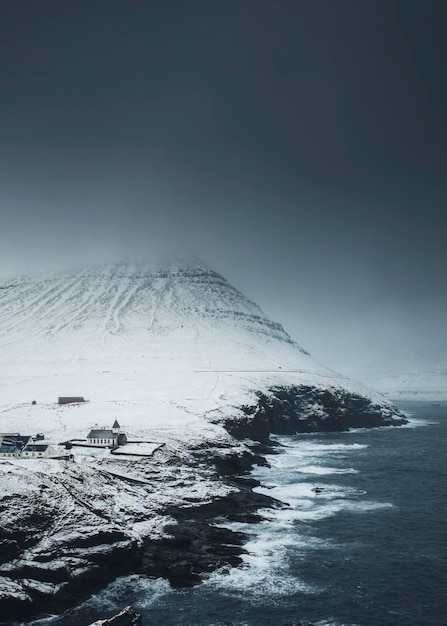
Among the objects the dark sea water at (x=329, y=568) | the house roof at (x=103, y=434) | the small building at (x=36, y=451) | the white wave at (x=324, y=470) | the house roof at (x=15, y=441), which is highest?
the house roof at (x=103, y=434)

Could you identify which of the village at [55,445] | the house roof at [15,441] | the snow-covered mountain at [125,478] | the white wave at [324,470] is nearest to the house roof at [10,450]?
the village at [55,445]

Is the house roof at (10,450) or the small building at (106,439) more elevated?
the small building at (106,439)

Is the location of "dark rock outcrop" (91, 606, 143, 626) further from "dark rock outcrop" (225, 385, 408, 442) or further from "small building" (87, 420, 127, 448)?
"dark rock outcrop" (225, 385, 408, 442)

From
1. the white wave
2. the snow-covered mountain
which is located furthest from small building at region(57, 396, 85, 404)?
the white wave

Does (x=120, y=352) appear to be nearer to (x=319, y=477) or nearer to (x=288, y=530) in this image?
(x=319, y=477)

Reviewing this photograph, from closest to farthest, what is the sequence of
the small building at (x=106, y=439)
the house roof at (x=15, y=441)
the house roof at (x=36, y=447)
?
the house roof at (x=36, y=447) → the house roof at (x=15, y=441) → the small building at (x=106, y=439)

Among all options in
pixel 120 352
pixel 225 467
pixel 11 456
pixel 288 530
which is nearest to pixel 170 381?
pixel 120 352

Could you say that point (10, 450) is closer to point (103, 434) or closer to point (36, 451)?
point (36, 451)

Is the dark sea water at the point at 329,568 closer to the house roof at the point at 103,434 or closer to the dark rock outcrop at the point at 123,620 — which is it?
the dark rock outcrop at the point at 123,620
